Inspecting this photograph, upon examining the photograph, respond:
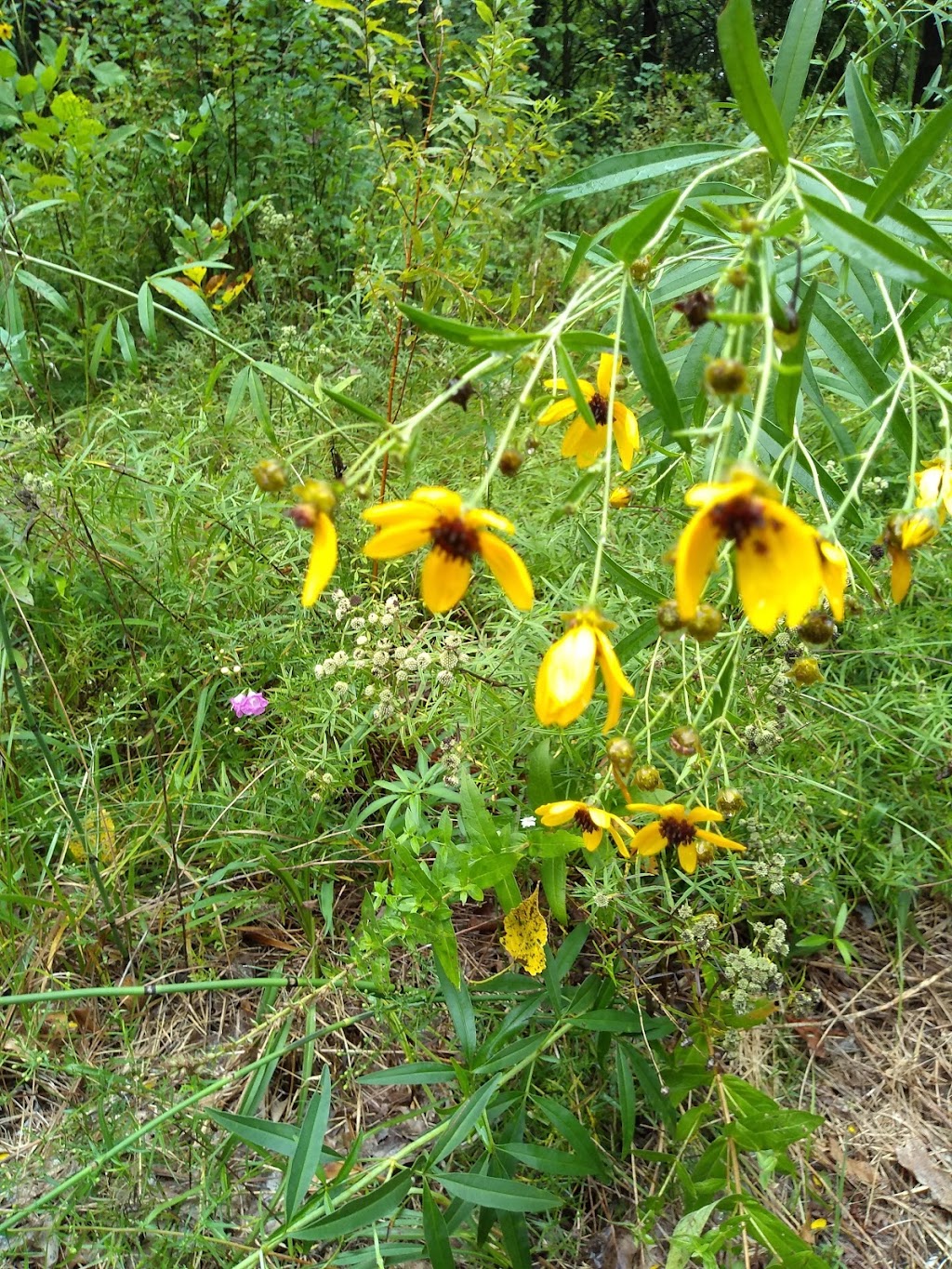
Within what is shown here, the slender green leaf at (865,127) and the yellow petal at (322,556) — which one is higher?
the slender green leaf at (865,127)

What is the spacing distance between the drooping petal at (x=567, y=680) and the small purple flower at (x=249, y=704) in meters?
1.06

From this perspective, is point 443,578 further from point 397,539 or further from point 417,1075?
point 417,1075

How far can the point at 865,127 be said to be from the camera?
1.19 metres

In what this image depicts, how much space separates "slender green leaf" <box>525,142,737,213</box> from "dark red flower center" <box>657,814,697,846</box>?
0.78m

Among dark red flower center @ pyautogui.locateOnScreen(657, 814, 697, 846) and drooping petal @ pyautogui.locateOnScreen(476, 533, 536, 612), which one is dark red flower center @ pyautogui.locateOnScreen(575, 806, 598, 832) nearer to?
dark red flower center @ pyautogui.locateOnScreen(657, 814, 697, 846)

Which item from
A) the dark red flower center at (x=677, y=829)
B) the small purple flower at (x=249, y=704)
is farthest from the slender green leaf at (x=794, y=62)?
the small purple flower at (x=249, y=704)

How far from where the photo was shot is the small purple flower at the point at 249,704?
1.70 m

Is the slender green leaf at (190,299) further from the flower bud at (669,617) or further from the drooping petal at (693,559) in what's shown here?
the drooping petal at (693,559)

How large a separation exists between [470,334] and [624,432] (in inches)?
12.3

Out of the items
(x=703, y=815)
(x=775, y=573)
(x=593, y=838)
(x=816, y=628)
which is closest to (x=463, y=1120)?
(x=593, y=838)

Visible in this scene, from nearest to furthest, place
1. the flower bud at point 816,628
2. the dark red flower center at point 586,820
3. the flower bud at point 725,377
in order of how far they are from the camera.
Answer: the flower bud at point 725,377, the flower bud at point 816,628, the dark red flower center at point 586,820

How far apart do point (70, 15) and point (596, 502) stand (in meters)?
4.21

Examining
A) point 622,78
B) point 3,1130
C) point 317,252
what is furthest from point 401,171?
point 622,78

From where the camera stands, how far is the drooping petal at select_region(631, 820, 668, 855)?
1.07 meters
